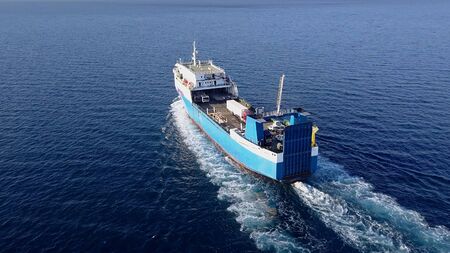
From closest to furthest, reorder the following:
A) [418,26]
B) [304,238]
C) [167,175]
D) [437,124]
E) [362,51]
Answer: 1. [304,238]
2. [167,175]
3. [437,124]
4. [362,51]
5. [418,26]

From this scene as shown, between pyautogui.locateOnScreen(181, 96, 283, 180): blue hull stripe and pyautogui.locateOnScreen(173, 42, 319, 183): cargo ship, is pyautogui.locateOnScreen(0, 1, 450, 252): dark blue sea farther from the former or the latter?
pyautogui.locateOnScreen(173, 42, 319, 183): cargo ship

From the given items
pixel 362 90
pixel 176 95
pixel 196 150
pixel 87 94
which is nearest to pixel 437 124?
pixel 362 90

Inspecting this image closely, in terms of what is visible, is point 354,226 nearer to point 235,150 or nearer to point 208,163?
point 235,150

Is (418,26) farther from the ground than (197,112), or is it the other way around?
(418,26)

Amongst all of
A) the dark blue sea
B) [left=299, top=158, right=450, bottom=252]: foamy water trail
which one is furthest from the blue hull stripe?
[left=299, top=158, right=450, bottom=252]: foamy water trail

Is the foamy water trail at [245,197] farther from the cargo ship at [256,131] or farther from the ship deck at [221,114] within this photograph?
the ship deck at [221,114]

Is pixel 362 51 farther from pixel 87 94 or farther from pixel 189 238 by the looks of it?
pixel 189 238

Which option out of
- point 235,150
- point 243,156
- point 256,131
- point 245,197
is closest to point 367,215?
point 245,197
